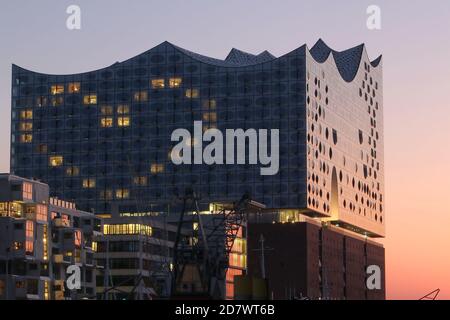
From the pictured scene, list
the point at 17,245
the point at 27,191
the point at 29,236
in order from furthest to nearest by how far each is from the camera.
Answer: the point at 27,191
the point at 29,236
the point at 17,245

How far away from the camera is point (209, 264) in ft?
457

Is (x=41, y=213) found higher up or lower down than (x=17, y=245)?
higher up

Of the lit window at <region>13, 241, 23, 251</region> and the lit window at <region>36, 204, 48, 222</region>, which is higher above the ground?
the lit window at <region>36, 204, 48, 222</region>

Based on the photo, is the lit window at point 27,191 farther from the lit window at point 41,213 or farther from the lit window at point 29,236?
the lit window at point 29,236

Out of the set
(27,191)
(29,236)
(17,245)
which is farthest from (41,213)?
(17,245)

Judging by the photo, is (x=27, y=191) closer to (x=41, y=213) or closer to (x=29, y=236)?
(x=41, y=213)

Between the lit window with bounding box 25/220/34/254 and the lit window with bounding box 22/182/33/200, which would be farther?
the lit window with bounding box 22/182/33/200

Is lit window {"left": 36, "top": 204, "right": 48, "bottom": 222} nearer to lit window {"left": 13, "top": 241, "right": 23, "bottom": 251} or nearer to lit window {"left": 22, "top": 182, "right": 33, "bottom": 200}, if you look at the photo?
lit window {"left": 22, "top": 182, "right": 33, "bottom": 200}

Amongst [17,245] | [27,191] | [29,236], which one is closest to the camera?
[17,245]

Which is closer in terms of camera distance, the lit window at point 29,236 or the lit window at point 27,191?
the lit window at point 29,236

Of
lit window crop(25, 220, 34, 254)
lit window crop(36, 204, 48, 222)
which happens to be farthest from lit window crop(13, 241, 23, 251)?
lit window crop(36, 204, 48, 222)

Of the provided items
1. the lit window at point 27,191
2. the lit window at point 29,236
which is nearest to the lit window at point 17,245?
the lit window at point 29,236
